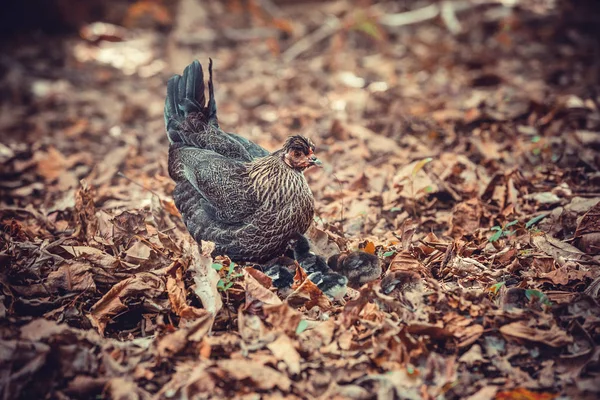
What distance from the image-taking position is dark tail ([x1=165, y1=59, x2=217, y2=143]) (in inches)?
164

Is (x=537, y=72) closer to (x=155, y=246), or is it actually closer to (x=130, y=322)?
(x=155, y=246)

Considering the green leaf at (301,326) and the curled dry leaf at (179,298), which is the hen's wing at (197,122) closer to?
the curled dry leaf at (179,298)

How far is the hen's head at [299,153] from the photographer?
142 inches

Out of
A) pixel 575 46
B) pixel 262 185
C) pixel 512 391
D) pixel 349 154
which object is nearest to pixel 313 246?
pixel 262 185

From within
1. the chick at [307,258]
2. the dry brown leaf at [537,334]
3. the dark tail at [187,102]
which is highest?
the dark tail at [187,102]

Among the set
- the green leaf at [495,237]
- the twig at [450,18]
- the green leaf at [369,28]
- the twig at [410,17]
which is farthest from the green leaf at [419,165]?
the twig at [410,17]

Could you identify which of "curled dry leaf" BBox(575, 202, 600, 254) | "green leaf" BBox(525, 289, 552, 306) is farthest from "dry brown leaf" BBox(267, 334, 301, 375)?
"curled dry leaf" BBox(575, 202, 600, 254)

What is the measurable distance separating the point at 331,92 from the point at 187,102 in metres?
3.52

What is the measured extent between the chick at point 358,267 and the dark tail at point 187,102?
1.47m

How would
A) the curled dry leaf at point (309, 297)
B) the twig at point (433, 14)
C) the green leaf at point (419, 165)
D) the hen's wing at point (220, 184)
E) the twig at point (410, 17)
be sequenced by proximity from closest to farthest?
the curled dry leaf at point (309, 297) → the hen's wing at point (220, 184) → the green leaf at point (419, 165) → the twig at point (433, 14) → the twig at point (410, 17)

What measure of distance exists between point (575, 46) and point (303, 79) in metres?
3.59

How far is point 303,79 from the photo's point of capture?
770 cm

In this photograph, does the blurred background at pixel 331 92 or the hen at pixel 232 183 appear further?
the blurred background at pixel 331 92

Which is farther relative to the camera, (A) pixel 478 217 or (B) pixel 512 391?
(A) pixel 478 217
